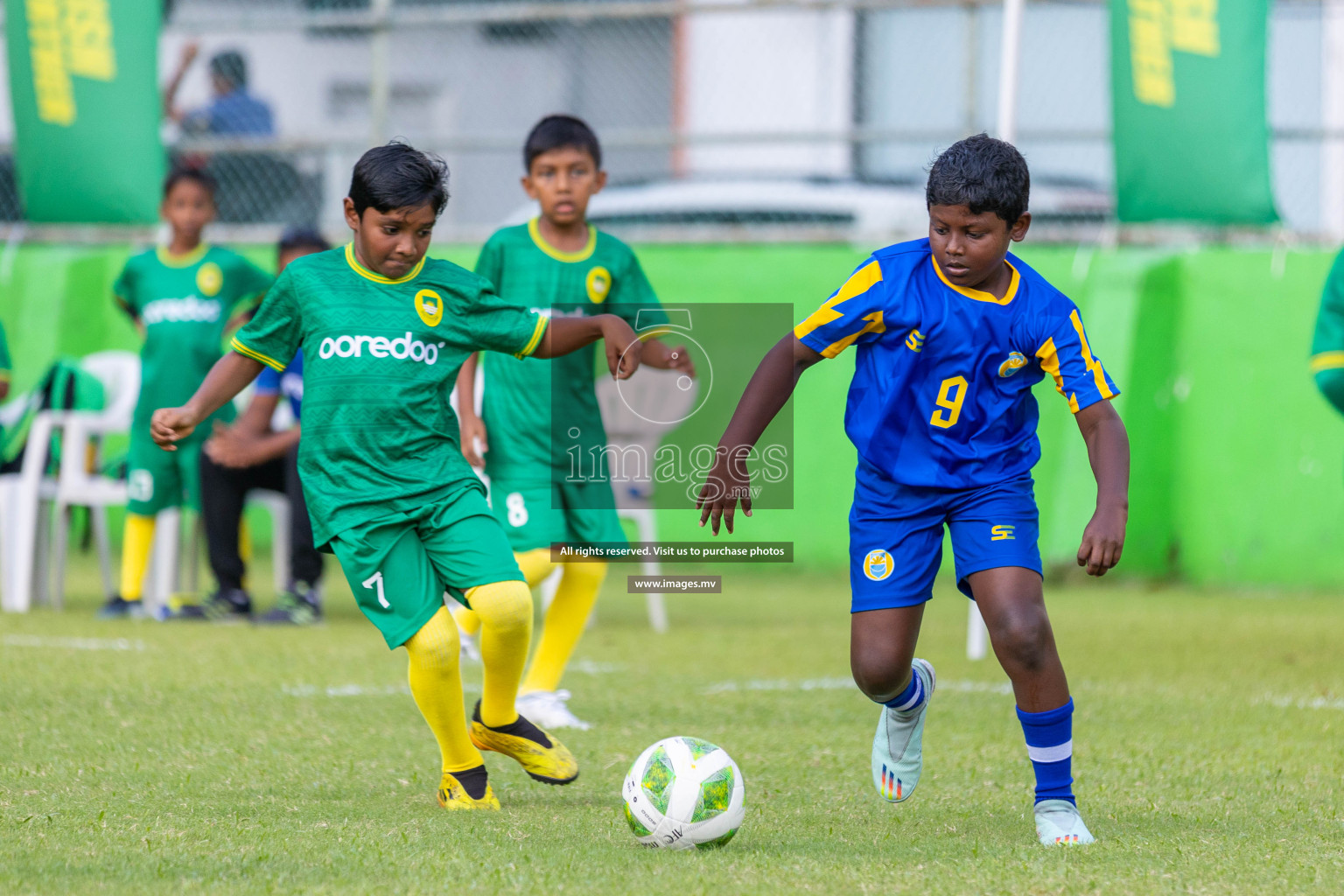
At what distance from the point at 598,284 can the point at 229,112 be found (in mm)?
6923

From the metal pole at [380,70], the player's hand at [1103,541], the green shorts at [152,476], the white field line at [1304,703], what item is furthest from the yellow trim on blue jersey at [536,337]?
the metal pole at [380,70]

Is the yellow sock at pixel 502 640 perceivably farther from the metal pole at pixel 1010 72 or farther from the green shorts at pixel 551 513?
the metal pole at pixel 1010 72

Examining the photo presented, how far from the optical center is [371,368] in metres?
3.75

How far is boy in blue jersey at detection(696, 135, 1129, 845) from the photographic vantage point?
11.2 ft

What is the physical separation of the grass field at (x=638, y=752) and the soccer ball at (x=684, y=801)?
6cm

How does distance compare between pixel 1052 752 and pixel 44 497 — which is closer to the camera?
pixel 1052 752

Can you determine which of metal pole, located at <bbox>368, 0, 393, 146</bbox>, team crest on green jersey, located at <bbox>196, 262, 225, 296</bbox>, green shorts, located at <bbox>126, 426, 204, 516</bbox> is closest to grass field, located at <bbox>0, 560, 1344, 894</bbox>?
green shorts, located at <bbox>126, 426, 204, 516</bbox>

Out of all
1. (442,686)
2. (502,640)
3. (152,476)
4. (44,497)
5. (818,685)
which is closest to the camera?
(442,686)

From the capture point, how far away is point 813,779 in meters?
4.12

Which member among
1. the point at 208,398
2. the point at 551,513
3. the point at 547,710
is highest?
the point at 208,398

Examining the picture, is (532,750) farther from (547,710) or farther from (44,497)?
(44,497)

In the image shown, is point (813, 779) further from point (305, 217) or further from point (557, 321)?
point (305, 217)

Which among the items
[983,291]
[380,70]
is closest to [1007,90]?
[983,291]

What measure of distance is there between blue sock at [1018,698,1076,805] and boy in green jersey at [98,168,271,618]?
5.17 m
